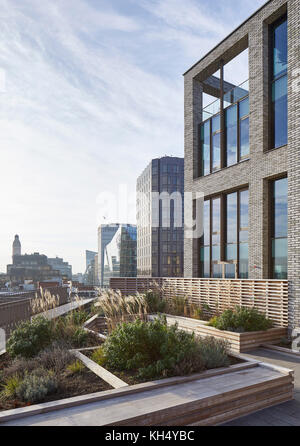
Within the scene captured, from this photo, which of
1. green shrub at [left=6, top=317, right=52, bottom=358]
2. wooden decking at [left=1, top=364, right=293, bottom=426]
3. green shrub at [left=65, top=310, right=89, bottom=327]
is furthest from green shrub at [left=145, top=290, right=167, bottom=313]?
wooden decking at [left=1, top=364, right=293, bottom=426]

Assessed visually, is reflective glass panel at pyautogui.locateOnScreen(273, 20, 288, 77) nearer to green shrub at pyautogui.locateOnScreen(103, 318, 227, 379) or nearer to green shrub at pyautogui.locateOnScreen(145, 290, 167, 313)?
green shrub at pyautogui.locateOnScreen(145, 290, 167, 313)

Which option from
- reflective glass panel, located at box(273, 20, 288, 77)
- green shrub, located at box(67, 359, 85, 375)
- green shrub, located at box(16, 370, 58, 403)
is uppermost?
reflective glass panel, located at box(273, 20, 288, 77)

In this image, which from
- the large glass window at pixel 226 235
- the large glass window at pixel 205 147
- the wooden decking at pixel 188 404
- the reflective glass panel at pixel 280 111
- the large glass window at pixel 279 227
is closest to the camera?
the wooden decking at pixel 188 404

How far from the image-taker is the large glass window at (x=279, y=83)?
11.8 metres

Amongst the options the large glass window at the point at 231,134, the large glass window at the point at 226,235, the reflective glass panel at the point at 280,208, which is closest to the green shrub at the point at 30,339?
the reflective glass panel at the point at 280,208

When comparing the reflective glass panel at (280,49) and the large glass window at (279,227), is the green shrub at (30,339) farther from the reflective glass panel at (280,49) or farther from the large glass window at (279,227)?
the reflective glass panel at (280,49)

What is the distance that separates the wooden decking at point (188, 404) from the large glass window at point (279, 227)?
22.5 feet

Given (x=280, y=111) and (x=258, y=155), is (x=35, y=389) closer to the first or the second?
(x=258, y=155)

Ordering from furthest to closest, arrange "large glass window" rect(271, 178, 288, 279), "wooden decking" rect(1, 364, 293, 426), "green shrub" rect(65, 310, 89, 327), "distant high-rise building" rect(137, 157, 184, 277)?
"distant high-rise building" rect(137, 157, 184, 277) → "large glass window" rect(271, 178, 288, 279) → "green shrub" rect(65, 310, 89, 327) → "wooden decking" rect(1, 364, 293, 426)

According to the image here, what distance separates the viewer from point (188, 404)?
3863 millimetres

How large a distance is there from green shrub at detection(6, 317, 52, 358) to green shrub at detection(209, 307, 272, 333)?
185 inches

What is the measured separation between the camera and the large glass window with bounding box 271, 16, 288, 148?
1179 centimetres

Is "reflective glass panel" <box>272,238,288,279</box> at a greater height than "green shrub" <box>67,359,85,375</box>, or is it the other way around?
"reflective glass panel" <box>272,238,288,279</box>

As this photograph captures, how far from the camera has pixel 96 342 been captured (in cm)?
735
